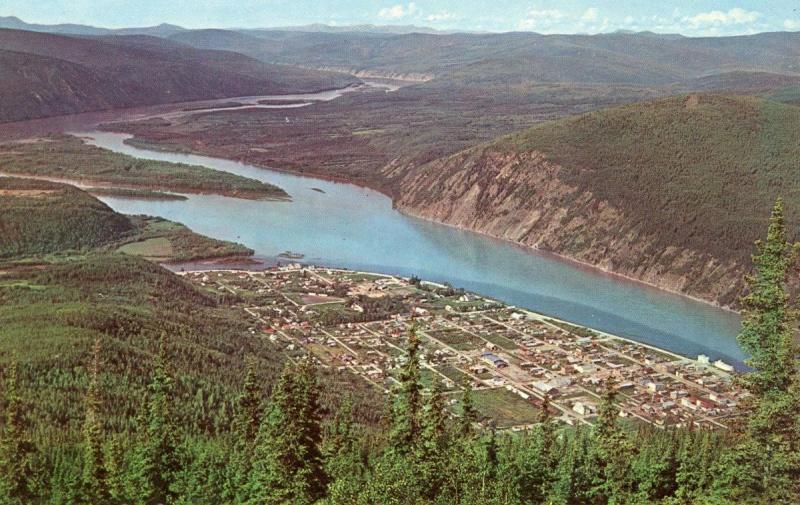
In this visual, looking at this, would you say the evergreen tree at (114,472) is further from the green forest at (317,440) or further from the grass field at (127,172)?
the grass field at (127,172)

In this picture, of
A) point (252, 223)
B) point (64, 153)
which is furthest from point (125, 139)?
point (252, 223)

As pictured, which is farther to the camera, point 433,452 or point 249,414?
point 249,414

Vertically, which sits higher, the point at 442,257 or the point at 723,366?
the point at 723,366

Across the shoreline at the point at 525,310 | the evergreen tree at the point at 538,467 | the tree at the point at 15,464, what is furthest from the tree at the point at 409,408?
the shoreline at the point at 525,310

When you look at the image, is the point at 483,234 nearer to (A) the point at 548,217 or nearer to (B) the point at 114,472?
(A) the point at 548,217

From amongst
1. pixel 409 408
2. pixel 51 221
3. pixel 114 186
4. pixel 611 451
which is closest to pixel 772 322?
pixel 611 451

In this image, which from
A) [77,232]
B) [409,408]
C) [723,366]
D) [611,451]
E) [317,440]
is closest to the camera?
[317,440]

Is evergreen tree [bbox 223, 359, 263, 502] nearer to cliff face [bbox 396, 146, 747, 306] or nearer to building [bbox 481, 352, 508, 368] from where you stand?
building [bbox 481, 352, 508, 368]
